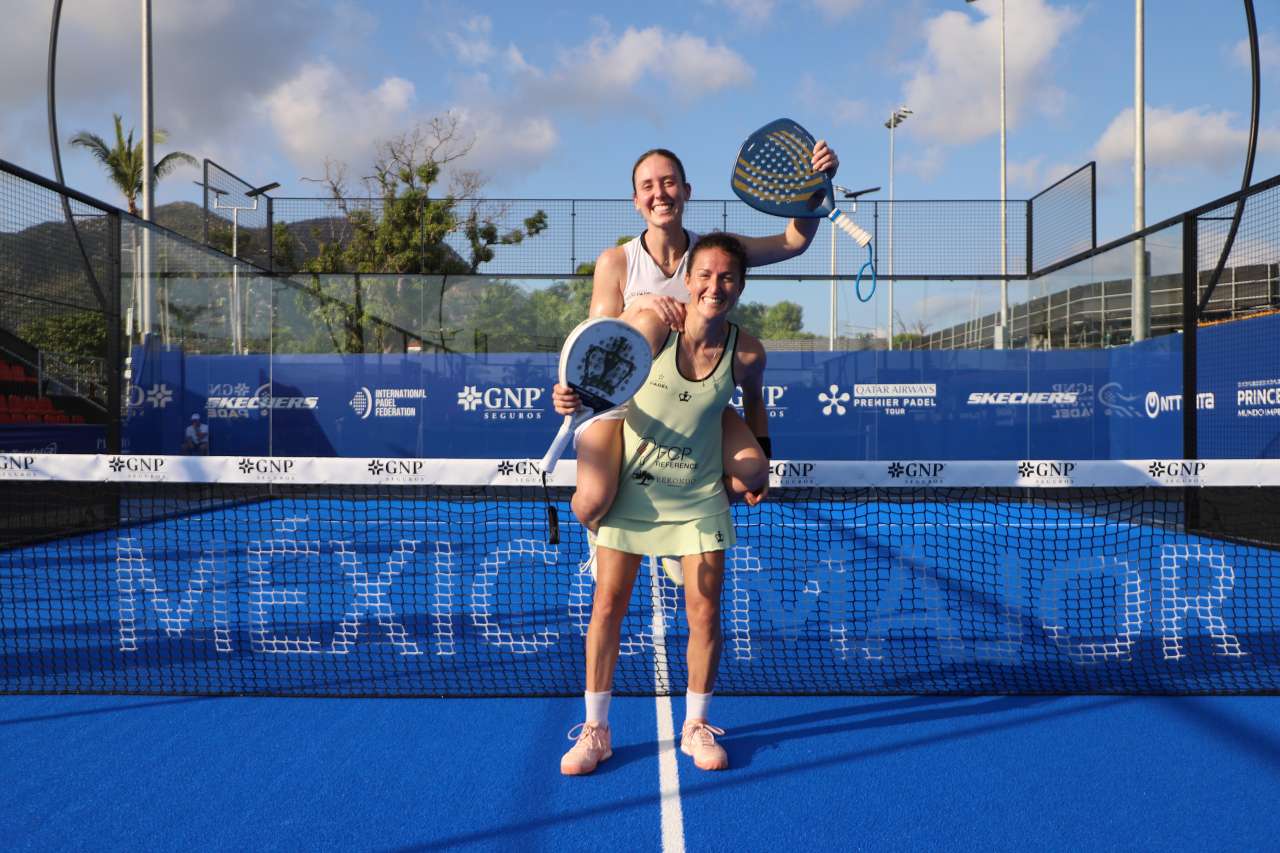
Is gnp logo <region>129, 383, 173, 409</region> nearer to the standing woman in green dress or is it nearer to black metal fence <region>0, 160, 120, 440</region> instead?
black metal fence <region>0, 160, 120, 440</region>

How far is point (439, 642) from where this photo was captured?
177 inches

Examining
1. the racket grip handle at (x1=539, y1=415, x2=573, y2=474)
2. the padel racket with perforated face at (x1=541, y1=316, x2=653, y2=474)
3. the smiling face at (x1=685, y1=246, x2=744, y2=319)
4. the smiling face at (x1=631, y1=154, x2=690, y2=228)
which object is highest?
the smiling face at (x1=631, y1=154, x2=690, y2=228)

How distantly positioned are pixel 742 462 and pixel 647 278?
775 mm

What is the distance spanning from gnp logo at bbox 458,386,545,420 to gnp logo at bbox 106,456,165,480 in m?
8.84

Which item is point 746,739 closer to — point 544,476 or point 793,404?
point 544,476

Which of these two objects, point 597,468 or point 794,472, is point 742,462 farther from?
point 794,472

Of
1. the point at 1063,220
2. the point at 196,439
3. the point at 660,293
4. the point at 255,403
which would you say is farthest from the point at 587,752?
the point at 1063,220

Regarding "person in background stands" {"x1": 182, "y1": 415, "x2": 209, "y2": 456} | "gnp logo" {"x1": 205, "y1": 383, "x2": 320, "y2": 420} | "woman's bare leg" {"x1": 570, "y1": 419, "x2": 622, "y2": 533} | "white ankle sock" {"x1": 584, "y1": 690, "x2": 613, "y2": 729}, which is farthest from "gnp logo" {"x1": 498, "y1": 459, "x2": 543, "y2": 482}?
"gnp logo" {"x1": 205, "y1": 383, "x2": 320, "y2": 420}

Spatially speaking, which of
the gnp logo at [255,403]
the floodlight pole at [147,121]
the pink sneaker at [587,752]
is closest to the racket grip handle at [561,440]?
the pink sneaker at [587,752]

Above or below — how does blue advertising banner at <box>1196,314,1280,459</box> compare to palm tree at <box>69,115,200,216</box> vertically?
below

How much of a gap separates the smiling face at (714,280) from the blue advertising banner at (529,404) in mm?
9641

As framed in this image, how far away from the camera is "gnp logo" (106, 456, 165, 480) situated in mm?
3680

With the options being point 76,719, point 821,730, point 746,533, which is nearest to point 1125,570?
point 746,533

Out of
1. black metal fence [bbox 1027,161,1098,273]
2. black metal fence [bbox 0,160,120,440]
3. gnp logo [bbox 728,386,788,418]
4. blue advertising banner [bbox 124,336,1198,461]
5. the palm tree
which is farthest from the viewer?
the palm tree
